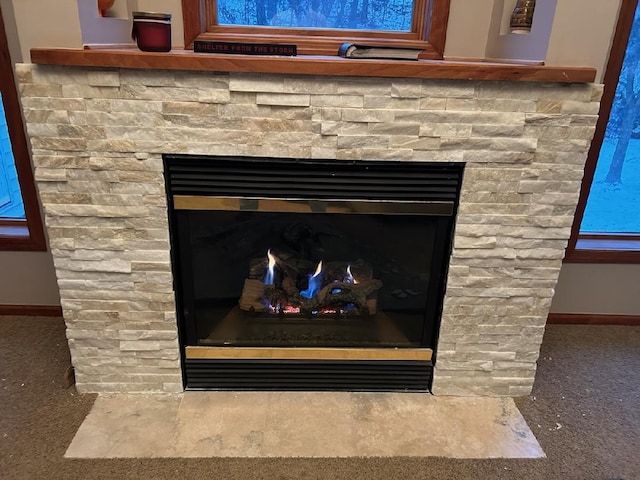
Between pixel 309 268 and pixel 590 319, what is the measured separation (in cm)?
132

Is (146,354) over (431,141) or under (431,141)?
under

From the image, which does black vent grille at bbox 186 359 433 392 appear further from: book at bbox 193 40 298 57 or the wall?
book at bbox 193 40 298 57

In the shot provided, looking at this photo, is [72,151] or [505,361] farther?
[505,361]

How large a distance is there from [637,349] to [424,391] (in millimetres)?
981

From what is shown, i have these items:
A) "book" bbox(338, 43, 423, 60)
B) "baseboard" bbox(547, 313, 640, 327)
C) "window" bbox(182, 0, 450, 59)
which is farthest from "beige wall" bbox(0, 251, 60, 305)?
"baseboard" bbox(547, 313, 640, 327)

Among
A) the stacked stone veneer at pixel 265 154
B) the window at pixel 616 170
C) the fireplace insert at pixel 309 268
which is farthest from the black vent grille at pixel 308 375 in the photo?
the window at pixel 616 170

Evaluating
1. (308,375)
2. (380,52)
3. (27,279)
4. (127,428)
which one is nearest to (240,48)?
(380,52)

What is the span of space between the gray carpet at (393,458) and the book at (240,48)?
3.70ft

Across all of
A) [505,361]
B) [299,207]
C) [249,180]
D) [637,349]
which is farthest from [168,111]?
[637,349]

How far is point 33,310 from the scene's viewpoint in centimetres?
203

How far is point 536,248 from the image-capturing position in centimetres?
151

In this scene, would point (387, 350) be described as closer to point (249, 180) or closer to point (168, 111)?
point (249, 180)

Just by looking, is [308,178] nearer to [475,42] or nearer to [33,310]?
[475,42]

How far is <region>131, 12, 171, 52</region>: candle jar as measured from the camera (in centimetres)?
128
